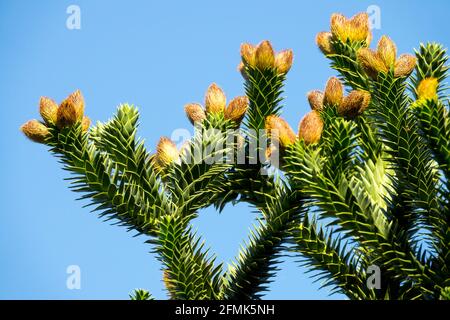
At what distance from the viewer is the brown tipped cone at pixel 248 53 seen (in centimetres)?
502

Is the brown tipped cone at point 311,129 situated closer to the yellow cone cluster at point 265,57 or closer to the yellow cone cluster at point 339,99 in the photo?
the yellow cone cluster at point 339,99

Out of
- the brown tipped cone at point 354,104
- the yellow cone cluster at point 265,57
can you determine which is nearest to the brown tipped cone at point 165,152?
the yellow cone cluster at point 265,57

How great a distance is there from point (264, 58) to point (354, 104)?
2.12ft

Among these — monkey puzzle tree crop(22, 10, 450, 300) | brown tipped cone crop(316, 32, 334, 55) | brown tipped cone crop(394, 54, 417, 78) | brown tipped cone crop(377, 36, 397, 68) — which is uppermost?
brown tipped cone crop(316, 32, 334, 55)

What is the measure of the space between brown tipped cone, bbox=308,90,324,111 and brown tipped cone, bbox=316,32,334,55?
68 cm

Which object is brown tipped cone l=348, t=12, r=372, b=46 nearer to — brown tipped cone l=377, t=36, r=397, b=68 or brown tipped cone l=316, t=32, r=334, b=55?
brown tipped cone l=316, t=32, r=334, b=55

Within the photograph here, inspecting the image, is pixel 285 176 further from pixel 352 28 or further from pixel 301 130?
pixel 352 28

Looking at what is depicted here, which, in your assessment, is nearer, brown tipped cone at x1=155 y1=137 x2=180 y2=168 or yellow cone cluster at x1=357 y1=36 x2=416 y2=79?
yellow cone cluster at x1=357 y1=36 x2=416 y2=79

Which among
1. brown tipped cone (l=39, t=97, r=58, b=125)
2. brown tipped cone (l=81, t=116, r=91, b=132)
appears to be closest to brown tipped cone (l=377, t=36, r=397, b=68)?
brown tipped cone (l=81, t=116, r=91, b=132)

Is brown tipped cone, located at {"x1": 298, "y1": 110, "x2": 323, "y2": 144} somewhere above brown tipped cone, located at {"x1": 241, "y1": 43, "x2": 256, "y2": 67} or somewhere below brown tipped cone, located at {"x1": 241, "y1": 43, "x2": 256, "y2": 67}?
below

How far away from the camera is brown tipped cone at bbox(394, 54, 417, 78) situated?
4.68 meters

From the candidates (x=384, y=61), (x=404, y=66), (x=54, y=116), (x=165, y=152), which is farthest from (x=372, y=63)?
(x=54, y=116)
